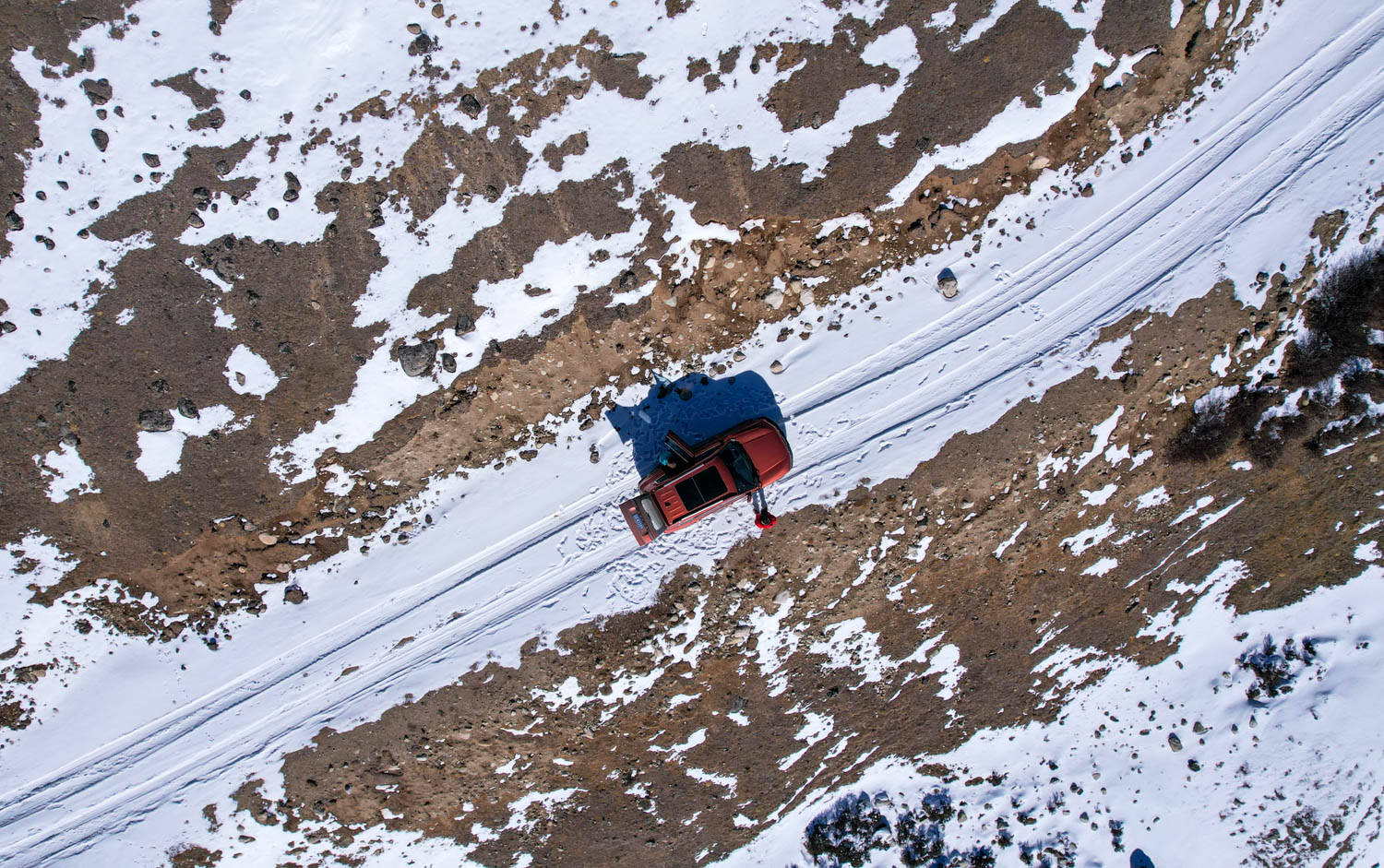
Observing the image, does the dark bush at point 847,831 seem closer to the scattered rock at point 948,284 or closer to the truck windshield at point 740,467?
the truck windshield at point 740,467

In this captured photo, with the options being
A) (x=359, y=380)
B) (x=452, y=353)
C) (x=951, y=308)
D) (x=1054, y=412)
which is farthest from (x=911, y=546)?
(x=359, y=380)

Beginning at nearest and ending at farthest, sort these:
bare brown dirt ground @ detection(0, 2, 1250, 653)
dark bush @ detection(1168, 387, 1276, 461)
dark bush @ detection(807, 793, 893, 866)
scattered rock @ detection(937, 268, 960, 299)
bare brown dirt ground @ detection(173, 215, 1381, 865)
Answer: bare brown dirt ground @ detection(0, 2, 1250, 653) < scattered rock @ detection(937, 268, 960, 299) < bare brown dirt ground @ detection(173, 215, 1381, 865) < dark bush @ detection(1168, 387, 1276, 461) < dark bush @ detection(807, 793, 893, 866)

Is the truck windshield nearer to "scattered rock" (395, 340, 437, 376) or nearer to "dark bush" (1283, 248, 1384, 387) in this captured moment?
"scattered rock" (395, 340, 437, 376)

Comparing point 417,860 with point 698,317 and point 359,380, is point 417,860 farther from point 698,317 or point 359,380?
point 698,317

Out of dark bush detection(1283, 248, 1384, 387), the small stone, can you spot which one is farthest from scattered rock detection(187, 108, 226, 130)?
dark bush detection(1283, 248, 1384, 387)

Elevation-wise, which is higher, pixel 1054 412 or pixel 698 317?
pixel 698 317

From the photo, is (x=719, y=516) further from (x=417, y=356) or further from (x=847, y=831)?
(x=847, y=831)

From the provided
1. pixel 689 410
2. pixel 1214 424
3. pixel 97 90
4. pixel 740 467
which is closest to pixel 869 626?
pixel 740 467
